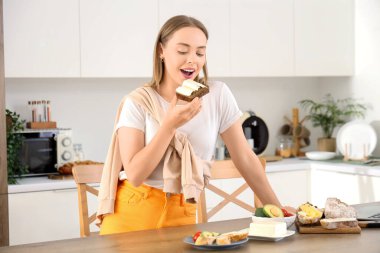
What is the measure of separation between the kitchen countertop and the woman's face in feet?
5.24

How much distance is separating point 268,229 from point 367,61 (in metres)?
3.13

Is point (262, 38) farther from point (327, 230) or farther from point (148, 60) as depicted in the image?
point (327, 230)

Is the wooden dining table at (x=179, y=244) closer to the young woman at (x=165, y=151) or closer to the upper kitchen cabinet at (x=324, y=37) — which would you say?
the young woman at (x=165, y=151)

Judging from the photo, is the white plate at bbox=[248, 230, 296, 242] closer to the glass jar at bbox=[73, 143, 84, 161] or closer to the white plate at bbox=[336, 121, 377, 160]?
the glass jar at bbox=[73, 143, 84, 161]

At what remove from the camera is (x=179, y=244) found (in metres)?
2.08

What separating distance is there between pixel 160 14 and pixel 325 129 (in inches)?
60.7

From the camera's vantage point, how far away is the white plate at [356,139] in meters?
4.79

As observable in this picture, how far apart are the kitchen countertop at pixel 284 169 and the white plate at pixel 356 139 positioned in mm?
217

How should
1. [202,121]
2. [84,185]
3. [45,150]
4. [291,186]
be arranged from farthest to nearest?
[291,186] → [45,150] → [84,185] → [202,121]

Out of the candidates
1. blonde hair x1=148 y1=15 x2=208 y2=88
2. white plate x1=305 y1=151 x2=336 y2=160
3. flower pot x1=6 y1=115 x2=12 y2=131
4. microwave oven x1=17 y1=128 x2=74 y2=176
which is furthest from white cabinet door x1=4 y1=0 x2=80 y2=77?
white plate x1=305 y1=151 x2=336 y2=160

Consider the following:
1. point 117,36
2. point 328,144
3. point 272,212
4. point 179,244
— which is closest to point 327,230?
point 272,212

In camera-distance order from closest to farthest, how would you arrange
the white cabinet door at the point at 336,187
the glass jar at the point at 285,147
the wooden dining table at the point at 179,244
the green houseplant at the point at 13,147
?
the wooden dining table at the point at 179,244 → the green houseplant at the point at 13,147 → the white cabinet door at the point at 336,187 → the glass jar at the point at 285,147

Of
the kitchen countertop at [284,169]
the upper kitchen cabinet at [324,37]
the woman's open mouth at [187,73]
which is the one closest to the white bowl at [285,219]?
the woman's open mouth at [187,73]

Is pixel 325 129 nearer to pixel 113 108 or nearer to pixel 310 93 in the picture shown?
pixel 310 93
